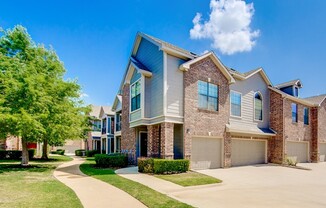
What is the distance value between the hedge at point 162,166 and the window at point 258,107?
9.52m

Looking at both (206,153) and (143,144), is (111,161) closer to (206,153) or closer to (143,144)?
(143,144)

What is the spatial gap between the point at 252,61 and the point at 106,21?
550 inches

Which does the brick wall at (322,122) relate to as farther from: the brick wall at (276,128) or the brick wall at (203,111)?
the brick wall at (203,111)

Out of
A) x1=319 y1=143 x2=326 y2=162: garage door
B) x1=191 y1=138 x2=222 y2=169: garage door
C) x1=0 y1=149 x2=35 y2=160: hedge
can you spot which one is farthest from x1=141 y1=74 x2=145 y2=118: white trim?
x1=319 y1=143 x2=326 y2=162: garage door

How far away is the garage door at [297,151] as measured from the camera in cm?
2175

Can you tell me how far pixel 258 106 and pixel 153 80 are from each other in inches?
397

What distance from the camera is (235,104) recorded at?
720 inches

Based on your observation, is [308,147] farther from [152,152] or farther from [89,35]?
[89,35]

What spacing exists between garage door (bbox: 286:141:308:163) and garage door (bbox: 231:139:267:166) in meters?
3.42

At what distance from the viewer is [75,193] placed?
28.2 feet

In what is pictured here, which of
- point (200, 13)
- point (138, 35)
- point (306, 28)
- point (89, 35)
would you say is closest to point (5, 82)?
point (89, 35)

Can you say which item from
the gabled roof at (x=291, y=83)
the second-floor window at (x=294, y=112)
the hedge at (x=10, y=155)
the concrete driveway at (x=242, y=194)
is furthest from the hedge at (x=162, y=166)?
the hedge at (x=10, y=155)

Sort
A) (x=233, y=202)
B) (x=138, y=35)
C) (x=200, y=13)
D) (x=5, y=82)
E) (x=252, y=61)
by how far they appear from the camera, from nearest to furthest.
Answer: (x=233, y=202) < (x=5, y=82) < (x=200, y=13) < (x=138, y=35) < (x=252, y=61)

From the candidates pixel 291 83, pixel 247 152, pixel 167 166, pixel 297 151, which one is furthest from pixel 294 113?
pixel 167 166
